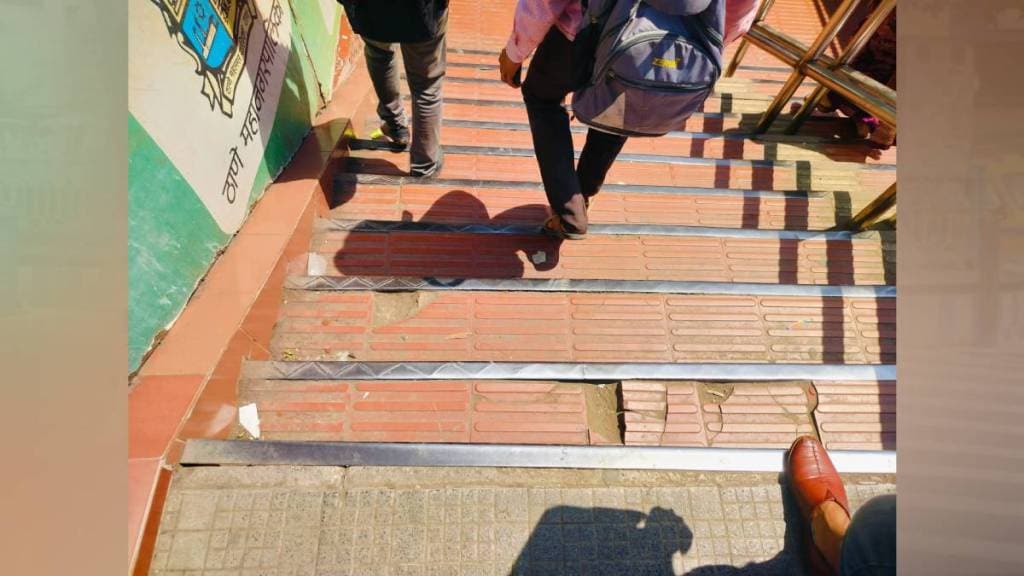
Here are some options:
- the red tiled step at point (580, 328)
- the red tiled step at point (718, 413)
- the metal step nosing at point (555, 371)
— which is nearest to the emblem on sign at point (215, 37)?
the red tiled step at point (580, 328)

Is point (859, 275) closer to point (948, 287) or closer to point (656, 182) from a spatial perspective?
point (656, 182)

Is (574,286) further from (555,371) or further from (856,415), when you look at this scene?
(856,415)

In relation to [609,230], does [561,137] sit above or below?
above

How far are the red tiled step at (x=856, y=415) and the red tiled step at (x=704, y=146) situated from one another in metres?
1.85

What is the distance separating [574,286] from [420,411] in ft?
2.75

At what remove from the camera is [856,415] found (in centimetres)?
201

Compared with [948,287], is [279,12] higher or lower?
higher

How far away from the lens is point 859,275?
263 cm

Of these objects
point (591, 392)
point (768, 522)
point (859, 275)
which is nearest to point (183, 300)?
point (591, 392)

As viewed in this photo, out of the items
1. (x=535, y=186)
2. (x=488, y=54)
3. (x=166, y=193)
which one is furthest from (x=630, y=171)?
(x=166, y=193)

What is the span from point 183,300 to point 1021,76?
6.81ft

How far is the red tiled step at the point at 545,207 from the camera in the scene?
109 inches

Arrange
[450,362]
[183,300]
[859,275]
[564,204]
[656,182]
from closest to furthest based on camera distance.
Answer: [183,300] < [450,362] < [564,204] < [859,275] < [656,182]

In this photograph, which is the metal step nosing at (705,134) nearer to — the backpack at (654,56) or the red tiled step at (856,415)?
the backpack at (654,56)
